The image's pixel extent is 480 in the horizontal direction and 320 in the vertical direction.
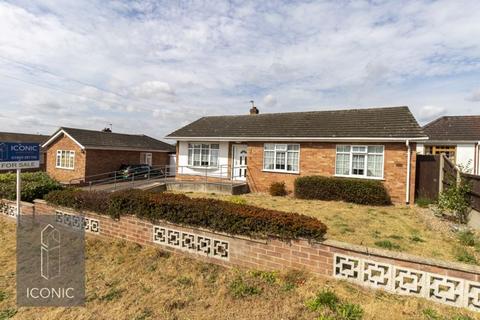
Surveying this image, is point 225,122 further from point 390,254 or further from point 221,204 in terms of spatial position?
point 390,254

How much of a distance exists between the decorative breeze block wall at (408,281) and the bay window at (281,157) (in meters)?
10.8

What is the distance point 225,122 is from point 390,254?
1688 centimetres

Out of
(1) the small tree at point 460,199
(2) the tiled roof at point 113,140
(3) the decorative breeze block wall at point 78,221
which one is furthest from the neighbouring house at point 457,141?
(2) the tiled roof at point 113,140

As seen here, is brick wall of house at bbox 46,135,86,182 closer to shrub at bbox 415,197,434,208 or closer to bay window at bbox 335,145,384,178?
bay window at bbox 335,145,384,178

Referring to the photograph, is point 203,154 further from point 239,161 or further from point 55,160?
point 55,160

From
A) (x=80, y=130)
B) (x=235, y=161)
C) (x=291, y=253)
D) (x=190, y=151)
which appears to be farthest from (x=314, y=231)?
(x=80, y=130)

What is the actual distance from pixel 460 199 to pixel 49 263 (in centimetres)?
1133

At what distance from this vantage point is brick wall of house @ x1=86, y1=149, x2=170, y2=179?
76.3ft

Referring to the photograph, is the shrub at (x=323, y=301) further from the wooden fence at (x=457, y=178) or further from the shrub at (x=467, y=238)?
the wooden fence at (x=457, y=178)

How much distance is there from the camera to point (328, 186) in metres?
13.1

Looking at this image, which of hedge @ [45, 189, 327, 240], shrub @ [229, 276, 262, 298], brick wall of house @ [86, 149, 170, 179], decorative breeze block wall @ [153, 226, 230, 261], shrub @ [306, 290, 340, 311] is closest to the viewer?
shrub @ [306, 290, 340, 311]

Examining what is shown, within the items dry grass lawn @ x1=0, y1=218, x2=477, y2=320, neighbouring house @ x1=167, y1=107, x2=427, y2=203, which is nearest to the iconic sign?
dry grass lawn @ x1=0, y1=218, x2=477, y2=320

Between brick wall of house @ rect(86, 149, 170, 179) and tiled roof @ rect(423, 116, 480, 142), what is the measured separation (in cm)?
2565

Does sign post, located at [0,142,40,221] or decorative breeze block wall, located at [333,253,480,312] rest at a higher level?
sign post, located at [0,142,40,221]
